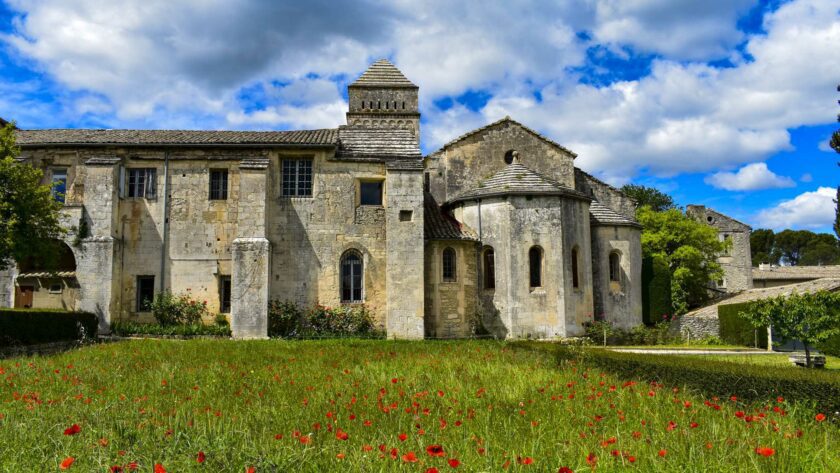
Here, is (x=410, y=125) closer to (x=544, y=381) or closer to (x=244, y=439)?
(x=544, y=381)

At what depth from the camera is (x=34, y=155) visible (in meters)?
23.2

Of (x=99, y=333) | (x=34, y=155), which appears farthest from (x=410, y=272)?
(x=34, y=155)

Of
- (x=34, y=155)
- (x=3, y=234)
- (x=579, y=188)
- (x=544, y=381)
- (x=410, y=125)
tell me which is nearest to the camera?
(x=544, y=381)

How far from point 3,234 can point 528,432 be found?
56.6ft

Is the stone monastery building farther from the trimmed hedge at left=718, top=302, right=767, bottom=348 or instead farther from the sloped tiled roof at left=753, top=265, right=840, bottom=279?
the sloped tiled roof at left=753, top=265, right=840, bottom=279

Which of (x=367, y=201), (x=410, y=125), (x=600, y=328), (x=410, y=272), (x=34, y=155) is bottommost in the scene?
(x=600, y=328)

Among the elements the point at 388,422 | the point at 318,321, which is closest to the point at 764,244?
the point at 318,321

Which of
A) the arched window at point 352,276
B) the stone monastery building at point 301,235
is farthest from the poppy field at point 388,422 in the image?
the arched window at point 352,276

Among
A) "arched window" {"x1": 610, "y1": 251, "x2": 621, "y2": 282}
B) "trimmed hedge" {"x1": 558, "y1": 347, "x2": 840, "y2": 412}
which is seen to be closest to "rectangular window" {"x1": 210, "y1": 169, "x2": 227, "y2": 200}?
"trimmed hedge" {"x1": 558, "y1": 347, "x2": 840, "y2": 412}

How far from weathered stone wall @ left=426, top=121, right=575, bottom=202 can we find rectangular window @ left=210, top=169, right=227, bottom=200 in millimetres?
10342

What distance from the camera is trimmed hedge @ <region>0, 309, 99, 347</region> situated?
1592cm

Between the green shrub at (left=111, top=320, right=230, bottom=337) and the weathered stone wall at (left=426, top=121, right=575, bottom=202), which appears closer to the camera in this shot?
the green shrub at (left=111, top=320, right=230, bottom=337)

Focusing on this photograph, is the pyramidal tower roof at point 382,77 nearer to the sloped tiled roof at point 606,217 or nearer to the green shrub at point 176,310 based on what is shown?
the sloped tiled roof at point 606,217

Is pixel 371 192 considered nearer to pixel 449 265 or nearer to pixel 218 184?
pixel 449 265
